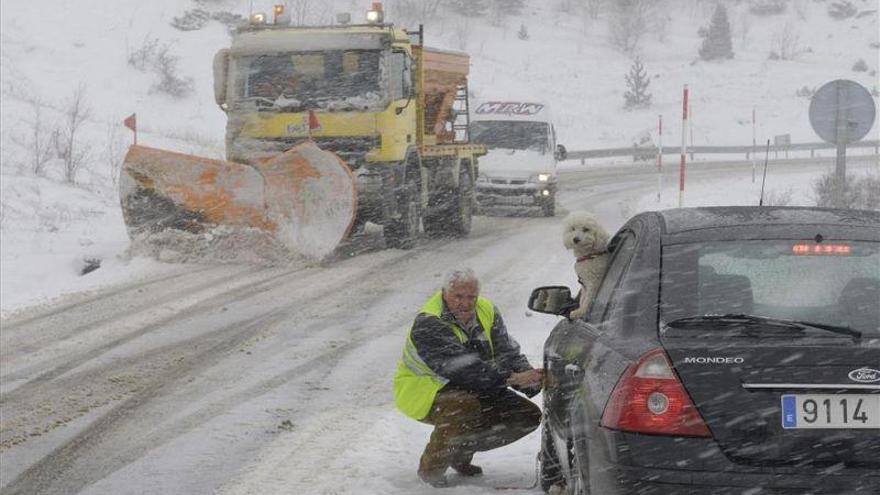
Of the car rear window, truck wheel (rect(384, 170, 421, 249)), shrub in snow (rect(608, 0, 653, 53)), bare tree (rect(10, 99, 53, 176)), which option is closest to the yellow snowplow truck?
truck wheel (rect(384, 170, 421, 249))

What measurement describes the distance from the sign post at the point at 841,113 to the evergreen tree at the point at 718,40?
59.5m

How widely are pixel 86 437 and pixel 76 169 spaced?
60.3 feet

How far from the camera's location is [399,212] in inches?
687

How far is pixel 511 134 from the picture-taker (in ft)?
81.7

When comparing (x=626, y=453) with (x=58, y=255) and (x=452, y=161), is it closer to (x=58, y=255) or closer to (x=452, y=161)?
(x=58, y=255)

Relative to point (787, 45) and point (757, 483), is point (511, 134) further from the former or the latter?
point (787, 45)

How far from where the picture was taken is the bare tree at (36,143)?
939 inches

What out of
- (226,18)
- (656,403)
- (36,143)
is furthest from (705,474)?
(226,18)

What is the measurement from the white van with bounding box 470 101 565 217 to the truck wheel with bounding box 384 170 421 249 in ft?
21.0

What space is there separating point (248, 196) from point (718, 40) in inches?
2303

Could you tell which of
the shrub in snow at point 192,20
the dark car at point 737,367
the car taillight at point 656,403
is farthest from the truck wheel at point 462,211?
the shrub in snow at point 192,20

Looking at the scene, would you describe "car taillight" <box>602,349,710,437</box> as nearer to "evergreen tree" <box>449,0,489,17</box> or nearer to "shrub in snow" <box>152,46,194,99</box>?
"shrub in snow" <box>152,46,194,99</box>

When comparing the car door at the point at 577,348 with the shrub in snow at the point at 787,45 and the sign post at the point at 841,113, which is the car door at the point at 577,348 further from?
the shrub in snow at the point at 787,45

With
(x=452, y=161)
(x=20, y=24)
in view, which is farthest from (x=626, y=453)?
(x=20, y=24)
